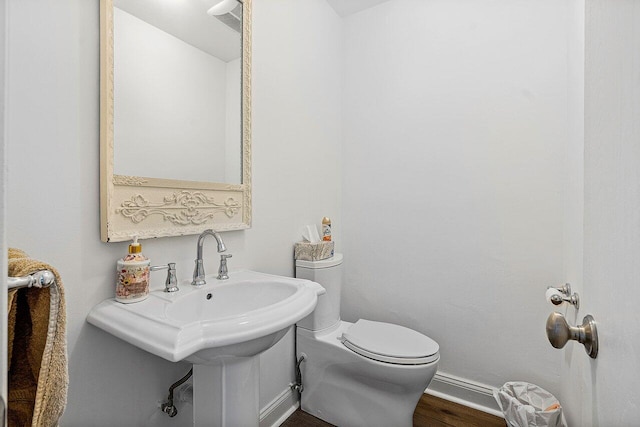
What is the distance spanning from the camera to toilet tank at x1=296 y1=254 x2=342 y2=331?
59.6 inches

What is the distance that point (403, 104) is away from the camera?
182 centimetres

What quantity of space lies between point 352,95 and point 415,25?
541 millimetres

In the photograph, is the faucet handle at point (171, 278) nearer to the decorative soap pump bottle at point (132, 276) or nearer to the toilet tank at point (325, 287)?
the decorative soap pump bottle at point (132, 276)

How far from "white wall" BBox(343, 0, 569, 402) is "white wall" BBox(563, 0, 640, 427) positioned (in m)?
1.13

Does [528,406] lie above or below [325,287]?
below

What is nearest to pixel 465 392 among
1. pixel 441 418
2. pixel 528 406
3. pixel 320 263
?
pixel 441 418

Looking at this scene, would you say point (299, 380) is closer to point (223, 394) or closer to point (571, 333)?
point (223, 394)

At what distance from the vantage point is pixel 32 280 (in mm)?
392

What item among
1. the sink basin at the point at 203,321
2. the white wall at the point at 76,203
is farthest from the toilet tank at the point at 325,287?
the sink basin at the point at 203,321

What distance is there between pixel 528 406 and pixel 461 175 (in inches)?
44.1

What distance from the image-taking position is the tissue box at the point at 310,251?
5.06 ft

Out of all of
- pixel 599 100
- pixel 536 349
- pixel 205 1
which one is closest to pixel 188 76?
pixel 205 1

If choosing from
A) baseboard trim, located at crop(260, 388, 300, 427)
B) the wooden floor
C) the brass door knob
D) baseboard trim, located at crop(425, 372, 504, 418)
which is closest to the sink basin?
the brass door knob

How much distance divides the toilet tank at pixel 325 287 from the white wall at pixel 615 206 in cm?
112
